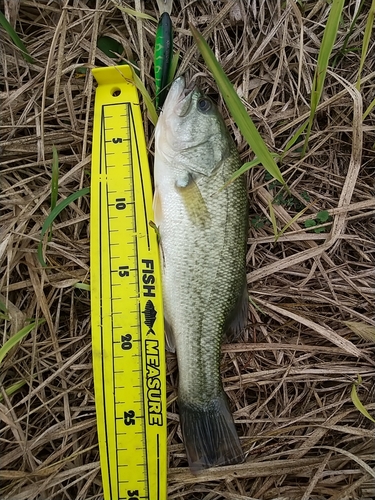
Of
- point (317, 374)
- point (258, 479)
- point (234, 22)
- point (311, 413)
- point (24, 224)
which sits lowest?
point (258, 479)

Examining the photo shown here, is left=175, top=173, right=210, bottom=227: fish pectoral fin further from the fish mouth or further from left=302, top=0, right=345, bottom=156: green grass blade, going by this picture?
left=302, top=0, right=345, bottom=156: green grass blade

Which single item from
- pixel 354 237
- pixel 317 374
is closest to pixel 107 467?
pixel 317 374

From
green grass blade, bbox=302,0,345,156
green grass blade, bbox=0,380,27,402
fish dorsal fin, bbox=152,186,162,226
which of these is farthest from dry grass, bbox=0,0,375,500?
fish dorsal fin, bbox=152,186,162,226

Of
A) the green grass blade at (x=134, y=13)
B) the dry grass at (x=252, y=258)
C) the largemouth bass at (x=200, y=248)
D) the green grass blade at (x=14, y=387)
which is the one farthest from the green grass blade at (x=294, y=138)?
the green grass blade at (x=14, y=387)

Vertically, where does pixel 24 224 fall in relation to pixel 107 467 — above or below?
above

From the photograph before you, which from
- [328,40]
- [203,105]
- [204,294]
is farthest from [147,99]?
[204,294]

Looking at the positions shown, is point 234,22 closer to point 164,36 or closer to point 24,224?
point 164,36

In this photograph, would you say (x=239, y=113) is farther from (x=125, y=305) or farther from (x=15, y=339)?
(x=15, y=339)
